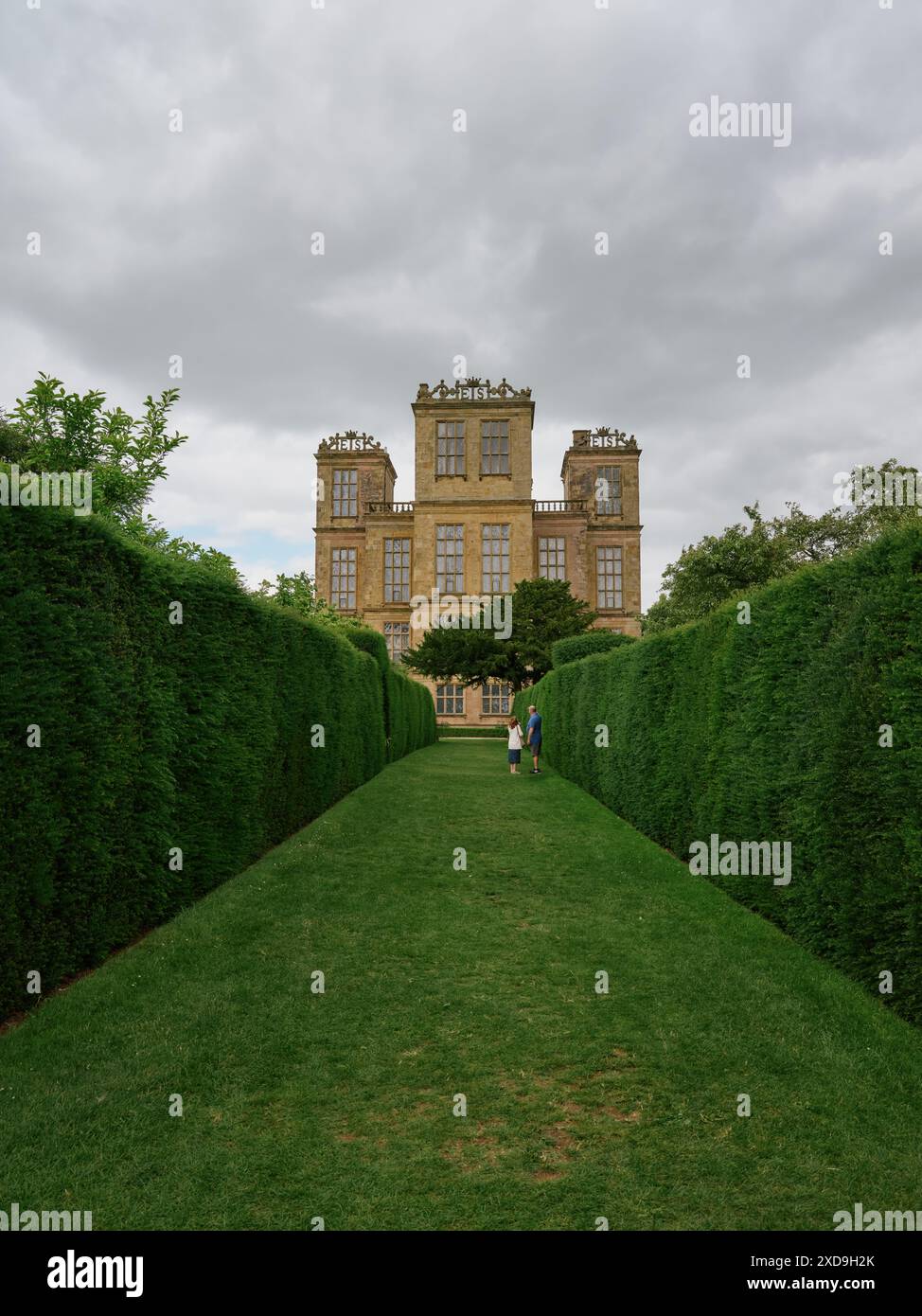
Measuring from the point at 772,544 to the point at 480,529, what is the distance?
18225mm

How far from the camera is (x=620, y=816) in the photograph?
1176 centimetres

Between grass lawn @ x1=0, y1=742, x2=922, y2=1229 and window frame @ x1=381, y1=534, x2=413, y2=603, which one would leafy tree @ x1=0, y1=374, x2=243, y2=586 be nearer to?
grass lawn @ x1=0, y1=742, x2=922, y2=1229

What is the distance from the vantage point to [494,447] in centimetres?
4653

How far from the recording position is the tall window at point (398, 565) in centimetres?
4894

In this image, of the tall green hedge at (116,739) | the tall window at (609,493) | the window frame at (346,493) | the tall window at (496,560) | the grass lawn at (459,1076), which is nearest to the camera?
the grass lawn at (459,1076)

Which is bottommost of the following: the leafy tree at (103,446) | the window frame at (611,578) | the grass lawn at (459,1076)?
the grass lawn at (459,1076)

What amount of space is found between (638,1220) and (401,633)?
151 feet

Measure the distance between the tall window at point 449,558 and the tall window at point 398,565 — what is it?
3.64m

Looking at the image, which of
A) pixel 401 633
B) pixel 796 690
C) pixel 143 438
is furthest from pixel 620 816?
pixel 401 633

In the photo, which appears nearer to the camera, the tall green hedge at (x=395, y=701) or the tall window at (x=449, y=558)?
the tall green hedge at (x=395, y=701)

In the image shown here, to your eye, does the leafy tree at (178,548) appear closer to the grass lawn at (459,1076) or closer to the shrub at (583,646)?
the grass lawn at (459,1076)

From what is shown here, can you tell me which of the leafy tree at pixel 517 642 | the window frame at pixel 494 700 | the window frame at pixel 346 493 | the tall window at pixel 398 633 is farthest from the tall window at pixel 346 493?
the leafy tree at pixel 517 642

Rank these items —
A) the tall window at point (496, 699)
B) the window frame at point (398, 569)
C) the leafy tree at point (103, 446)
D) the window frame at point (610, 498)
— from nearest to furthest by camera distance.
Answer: the leafy tree at point (103, 446) → the tall window at point (496, 699) → the window frame at point (398, 569) → the window frame at point (610, 498)

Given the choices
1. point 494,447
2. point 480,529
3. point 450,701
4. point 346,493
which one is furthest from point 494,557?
point 346,493
